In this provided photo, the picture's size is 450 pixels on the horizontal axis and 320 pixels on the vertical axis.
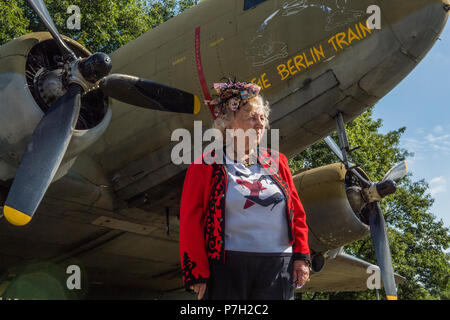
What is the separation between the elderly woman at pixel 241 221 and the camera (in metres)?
2.35

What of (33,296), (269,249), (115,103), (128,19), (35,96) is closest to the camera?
(269,249)

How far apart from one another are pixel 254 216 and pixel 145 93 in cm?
413

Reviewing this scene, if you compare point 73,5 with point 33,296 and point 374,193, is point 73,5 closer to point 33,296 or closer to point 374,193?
point 33,296

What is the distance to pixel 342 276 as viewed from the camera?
12922mm

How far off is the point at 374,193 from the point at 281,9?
421 centimetres

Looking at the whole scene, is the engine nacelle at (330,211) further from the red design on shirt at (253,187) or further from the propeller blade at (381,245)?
the red design on shirt at (253,187)

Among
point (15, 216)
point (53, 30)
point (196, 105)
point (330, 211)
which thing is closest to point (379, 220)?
point (330, 211)

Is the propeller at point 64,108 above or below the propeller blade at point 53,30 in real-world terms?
below

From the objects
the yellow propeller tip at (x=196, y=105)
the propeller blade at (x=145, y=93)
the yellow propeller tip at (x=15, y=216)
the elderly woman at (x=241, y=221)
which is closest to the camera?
the elderly woman at (x=241, y=221)

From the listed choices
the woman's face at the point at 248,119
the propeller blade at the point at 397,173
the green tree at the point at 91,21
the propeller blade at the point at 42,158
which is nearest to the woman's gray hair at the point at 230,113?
the woman's face at the point at 248,119

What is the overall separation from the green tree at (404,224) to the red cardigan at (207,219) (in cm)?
2072

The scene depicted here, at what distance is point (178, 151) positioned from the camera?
272 inches

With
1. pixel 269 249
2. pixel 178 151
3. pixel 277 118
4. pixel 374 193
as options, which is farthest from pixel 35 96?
pixel 374 193

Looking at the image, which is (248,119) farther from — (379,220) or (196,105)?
(379,220)
